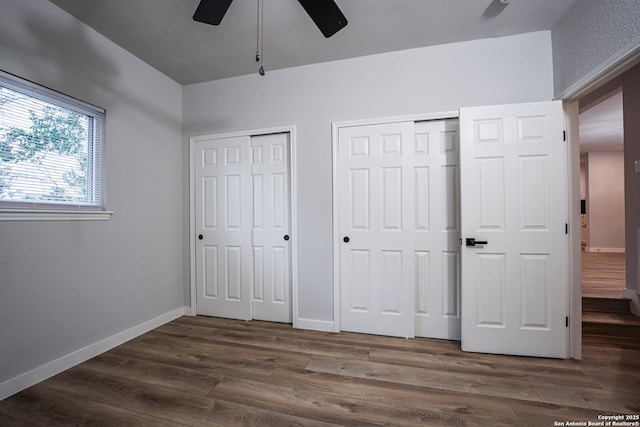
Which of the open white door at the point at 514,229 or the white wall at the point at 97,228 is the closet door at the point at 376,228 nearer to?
the open white door at the point at 514,229

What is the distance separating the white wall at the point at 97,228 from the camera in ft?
5.50

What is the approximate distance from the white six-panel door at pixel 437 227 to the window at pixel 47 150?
2.93 metres

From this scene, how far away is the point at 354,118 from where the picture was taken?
8.19ft

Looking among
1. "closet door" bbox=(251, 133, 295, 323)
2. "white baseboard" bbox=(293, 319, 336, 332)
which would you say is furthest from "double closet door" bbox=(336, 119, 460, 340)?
"closet door" bbox=(251, 133, 295, 323)

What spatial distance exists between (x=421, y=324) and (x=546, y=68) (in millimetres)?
2562

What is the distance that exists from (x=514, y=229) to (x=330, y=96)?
6.87 ft

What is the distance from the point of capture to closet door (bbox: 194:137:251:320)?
2.82m

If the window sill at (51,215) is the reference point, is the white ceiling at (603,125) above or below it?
above

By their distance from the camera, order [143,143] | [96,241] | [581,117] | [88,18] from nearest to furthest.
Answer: [88,18] < [96,241] < [143,143] < [581,117]

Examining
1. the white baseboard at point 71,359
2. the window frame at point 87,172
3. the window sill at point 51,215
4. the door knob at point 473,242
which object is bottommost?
the white baseboard at point 71,359

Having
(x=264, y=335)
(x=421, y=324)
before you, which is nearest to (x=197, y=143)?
(x=264, y=335)

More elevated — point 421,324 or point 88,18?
point 88,18

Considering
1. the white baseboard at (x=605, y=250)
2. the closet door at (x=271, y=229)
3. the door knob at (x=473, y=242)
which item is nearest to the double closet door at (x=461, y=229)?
the door knob at (x=473, y=242)

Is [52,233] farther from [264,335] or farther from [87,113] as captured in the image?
[264,335]
